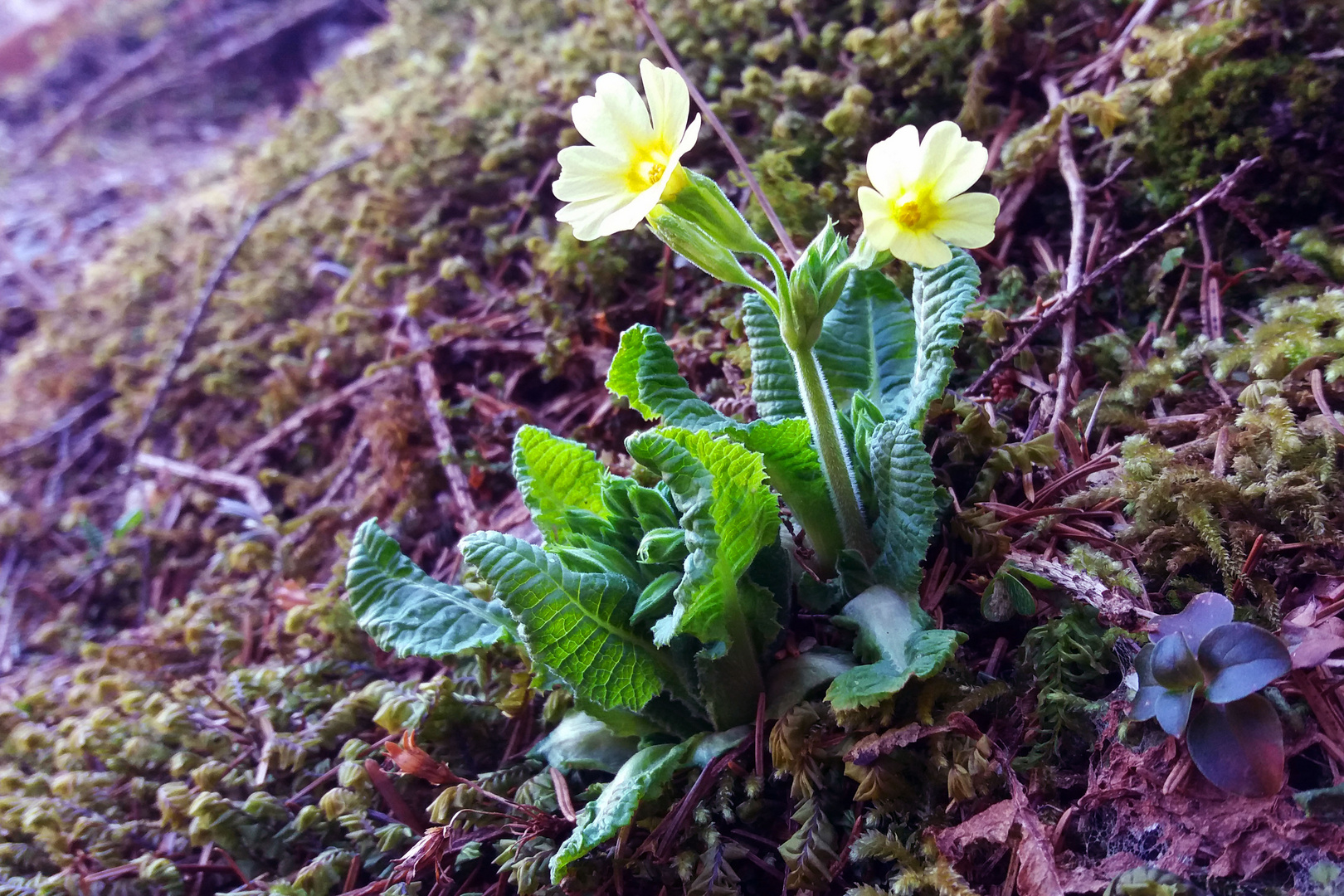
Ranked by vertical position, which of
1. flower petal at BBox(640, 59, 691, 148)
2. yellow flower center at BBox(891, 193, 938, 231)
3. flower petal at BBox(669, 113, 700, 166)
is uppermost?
flower petal at BBox(640, 59, 691, 148)

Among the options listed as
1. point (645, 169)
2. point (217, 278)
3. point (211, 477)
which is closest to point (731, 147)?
point (645, 169)

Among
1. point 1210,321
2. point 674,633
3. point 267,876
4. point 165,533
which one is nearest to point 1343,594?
point 1210,321

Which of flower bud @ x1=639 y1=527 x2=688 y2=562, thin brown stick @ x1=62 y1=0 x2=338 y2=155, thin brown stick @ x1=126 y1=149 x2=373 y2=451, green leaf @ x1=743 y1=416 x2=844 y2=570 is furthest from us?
thin brown stick @ x1=62 y1=0 x2=338 y2=155

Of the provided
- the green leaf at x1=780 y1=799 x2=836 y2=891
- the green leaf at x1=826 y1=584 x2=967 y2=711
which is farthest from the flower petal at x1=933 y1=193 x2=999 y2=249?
the green leaf at x1=780 y1=799 x2=836 y2=891

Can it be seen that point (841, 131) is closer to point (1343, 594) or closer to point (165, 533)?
point (1343, 594)

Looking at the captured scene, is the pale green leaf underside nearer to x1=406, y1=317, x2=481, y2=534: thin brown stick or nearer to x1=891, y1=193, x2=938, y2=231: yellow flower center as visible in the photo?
x1=891, y1=193, x2=938, y2=231: yellow flower center

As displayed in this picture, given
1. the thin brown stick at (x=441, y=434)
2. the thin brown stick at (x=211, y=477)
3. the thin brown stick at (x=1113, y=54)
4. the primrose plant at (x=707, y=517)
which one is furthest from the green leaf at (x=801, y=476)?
the thin brown stick at (x=211, y=477)

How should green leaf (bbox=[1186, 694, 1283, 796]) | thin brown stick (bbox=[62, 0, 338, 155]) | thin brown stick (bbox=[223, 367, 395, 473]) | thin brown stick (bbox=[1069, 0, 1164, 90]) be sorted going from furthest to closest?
thin brown stick (bbox=[62, 0, 338, 155])
thin brown stick (bbox=[223, 367, 395, 473])
thin brown stick (bbox=[1069, 0, 1164, 90])
green leaf (bbox=[1186, 694, 1283, 796])

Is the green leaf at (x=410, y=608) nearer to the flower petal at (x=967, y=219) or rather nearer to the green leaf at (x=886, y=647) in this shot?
the green leaf at (x=886, y=647)
